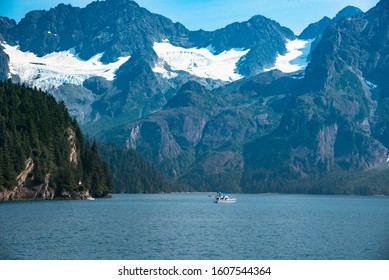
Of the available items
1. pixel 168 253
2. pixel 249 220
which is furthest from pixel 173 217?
pixel 168 253

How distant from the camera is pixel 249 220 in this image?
168500 mm
